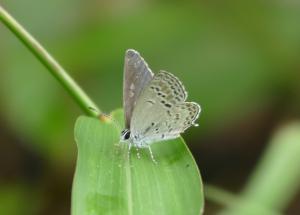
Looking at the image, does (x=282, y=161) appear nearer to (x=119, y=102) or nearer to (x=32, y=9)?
(x=119, y=102)

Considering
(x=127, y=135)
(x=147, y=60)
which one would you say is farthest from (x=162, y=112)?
(x=147, y=60)

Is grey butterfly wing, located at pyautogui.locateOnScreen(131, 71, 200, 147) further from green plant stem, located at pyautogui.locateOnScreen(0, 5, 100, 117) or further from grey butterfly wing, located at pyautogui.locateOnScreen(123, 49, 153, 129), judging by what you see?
green plant stem, located at pyautogui.locateOnScreen(0, 5, 100, 117)

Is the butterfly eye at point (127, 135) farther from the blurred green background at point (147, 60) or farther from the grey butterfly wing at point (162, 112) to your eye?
the blurred green background at point (147, 60)

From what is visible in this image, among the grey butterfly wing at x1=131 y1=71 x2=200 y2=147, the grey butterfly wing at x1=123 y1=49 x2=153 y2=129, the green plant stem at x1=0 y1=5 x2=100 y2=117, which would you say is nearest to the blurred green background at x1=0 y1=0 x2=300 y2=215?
the grey butterfly wing at x1=131 y1=71 x2=200 y2=147

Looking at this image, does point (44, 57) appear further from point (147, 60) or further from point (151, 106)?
point (147, 60)

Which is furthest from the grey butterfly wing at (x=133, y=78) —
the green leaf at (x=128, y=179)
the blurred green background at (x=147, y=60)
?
the blurred green background at (x=147, y=60)
